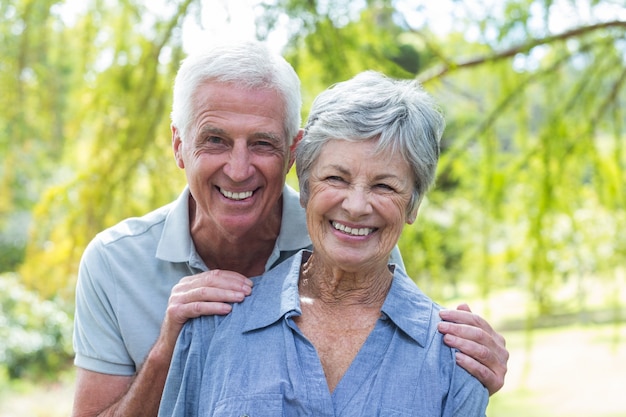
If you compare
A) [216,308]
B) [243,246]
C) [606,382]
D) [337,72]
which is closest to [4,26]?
[337,72]

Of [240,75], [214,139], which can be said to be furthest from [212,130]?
[240,75]

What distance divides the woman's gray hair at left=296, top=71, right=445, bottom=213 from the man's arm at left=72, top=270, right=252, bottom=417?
271 mm

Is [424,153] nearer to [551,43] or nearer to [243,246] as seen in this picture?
[243,246]

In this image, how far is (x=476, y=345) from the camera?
1.69 meters

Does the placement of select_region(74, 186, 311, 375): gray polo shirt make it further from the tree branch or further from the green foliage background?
the tree branch

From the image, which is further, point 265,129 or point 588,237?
point 588,237

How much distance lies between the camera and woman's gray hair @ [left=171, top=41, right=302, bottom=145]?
1943 mm

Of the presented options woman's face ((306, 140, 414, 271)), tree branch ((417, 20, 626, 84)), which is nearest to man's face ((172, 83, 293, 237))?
woman's face ((306, 140, 414, 271))

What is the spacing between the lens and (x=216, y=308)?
1.73 m

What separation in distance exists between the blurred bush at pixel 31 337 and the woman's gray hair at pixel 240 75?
7.39 m

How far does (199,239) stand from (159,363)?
44 centimetres

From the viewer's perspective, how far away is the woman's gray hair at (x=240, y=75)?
1.94m

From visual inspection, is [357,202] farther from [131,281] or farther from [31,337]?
[31,337]

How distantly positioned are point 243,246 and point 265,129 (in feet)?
1.27
